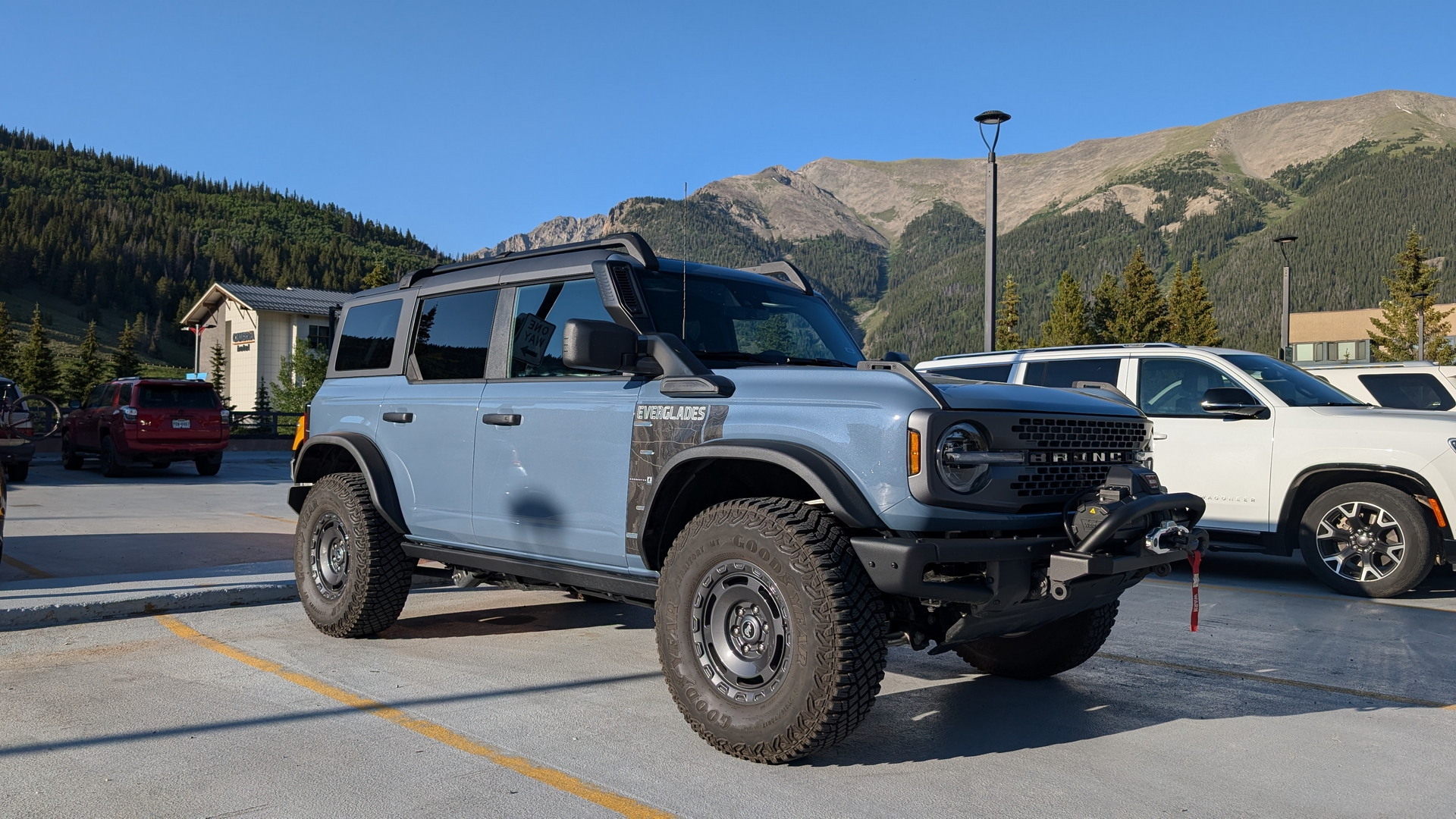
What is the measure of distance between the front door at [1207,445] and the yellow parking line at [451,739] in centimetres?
675

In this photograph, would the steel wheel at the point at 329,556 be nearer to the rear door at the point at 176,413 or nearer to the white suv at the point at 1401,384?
the white suv at the point at 1401,384

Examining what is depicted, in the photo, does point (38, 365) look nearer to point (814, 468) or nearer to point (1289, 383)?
point (1289, 383)

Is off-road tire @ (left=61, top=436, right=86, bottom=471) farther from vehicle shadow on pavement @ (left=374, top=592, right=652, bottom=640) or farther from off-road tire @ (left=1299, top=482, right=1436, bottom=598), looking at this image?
off-road tire @ (left=1299, top=482, right=1436, bottom=598)

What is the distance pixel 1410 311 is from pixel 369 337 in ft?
225

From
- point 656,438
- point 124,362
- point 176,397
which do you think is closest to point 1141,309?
point 176,397

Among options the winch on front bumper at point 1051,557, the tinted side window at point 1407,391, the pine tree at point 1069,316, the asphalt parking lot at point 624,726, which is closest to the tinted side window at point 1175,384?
the asphalt parking lot at point 624,726

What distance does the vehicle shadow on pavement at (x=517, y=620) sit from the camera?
6.59 metres

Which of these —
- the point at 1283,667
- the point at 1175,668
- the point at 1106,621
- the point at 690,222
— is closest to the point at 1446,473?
the point at 1283,667

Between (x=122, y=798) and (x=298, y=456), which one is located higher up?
(x=298, y=456)

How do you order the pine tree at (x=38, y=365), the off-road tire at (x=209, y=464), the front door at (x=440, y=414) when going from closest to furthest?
1. the front door at (x=440, y=414)
2. the off-road tire at (x=209, y=464)
3. the pine tree at (x=38, y=365)

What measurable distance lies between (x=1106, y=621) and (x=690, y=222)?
293 cm

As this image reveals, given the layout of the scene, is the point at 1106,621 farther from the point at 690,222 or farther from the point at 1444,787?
the point at 690,222

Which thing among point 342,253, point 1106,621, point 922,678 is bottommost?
point 922,678

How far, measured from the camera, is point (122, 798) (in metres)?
3.57
